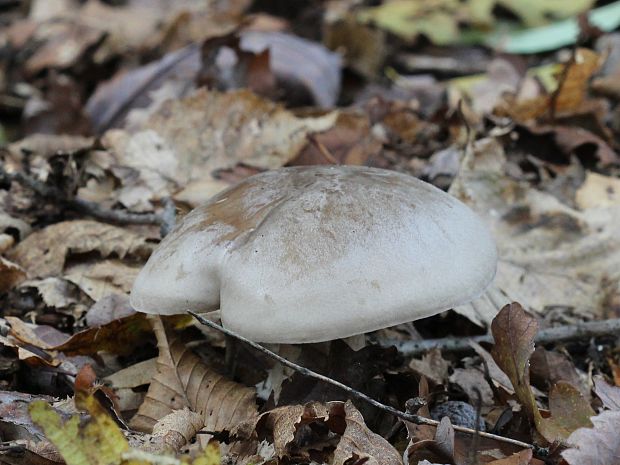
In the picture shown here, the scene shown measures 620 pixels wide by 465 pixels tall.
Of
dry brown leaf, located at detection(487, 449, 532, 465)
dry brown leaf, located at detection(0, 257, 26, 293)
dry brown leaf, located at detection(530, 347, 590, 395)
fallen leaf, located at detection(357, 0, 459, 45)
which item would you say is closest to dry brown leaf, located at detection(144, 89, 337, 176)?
dry brown leaf, located at detection(0, 257, 26, 293)

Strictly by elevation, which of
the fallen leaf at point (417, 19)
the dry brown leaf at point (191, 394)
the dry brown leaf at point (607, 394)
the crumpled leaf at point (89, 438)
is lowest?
the fallen leaf at point (417, 19)

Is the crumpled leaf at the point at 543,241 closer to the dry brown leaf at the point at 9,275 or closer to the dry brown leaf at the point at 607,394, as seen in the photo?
the dry brown leaf at the point at 607,394

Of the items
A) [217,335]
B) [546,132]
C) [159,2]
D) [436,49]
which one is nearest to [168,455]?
[217,335]

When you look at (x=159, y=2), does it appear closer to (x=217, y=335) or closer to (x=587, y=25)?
(x=587, y=25)

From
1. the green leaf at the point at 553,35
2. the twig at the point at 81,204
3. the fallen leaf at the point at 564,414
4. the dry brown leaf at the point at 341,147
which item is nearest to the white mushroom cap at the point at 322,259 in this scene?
the fallen leaf at the point at 564,414

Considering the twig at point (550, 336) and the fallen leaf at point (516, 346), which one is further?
the twig at point (550, 336)

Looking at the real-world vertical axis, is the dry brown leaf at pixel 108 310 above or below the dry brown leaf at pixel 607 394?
below

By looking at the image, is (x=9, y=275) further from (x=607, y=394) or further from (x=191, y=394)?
(x=607, y=394)
